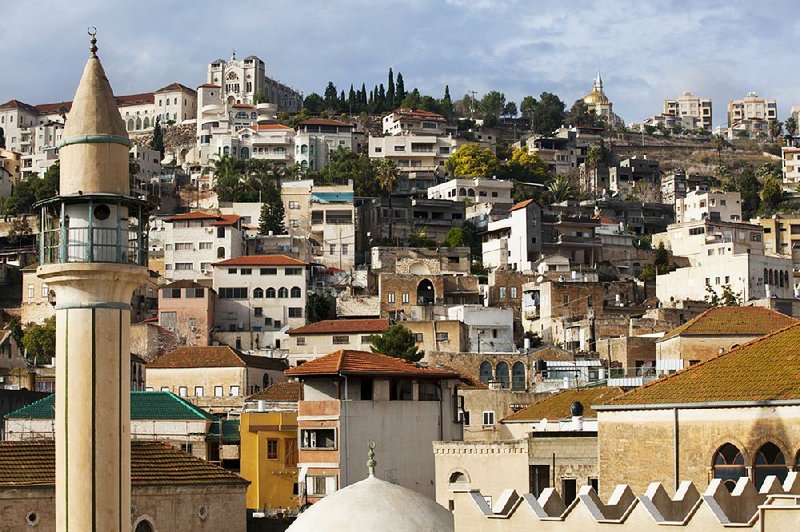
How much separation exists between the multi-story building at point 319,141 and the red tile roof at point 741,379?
4748 inches

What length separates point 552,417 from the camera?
2015 inches

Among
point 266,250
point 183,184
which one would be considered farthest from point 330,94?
point 266,250

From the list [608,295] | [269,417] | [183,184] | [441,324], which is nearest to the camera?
[269,417]

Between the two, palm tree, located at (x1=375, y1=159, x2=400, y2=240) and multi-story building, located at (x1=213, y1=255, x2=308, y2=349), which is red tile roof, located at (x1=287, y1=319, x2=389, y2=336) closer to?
multi-story building, located at (x1=213, y1=255, x2=308, y2=349)

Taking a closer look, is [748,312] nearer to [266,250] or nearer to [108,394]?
[108,394]

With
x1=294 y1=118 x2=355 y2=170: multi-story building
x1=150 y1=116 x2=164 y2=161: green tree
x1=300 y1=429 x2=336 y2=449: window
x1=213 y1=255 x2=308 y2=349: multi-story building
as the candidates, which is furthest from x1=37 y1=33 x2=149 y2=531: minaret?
x1=150 y1=116 x2=164 y2=161: green tree

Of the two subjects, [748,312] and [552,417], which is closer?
[552,417]

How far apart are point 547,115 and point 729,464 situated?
165457 mm

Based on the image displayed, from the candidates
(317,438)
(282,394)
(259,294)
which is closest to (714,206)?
(259,294)

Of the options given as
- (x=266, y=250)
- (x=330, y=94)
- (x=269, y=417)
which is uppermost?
(x=330, y=94)

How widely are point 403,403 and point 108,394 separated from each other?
27.6m

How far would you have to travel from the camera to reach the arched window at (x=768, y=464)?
28172mm

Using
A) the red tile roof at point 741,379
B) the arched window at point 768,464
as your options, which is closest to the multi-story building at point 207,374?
the red tile roof at point 741,379

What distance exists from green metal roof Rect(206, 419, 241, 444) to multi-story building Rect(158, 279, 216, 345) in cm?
3697
